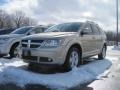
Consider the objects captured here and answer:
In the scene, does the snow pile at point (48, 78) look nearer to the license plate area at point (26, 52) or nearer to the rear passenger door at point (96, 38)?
the license plate area at point (26, 52)

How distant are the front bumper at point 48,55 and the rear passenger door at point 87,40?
1.55m

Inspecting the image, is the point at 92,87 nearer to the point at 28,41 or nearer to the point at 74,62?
the point at 74,62

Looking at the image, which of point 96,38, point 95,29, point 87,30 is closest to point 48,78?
point 87,30

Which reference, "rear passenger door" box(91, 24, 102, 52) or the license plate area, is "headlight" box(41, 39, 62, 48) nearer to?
the license plate area

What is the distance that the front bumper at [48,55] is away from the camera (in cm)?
838

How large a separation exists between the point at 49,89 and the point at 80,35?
355cm

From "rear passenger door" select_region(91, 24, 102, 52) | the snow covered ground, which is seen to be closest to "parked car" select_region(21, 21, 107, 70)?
the snow covered ground

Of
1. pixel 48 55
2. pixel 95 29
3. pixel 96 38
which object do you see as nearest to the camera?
pixel 48 55

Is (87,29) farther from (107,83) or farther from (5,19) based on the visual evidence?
(5,19)

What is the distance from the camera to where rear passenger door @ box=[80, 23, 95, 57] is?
1002 cm

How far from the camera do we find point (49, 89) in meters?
6.64

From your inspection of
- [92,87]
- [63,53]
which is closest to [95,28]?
[63,53]

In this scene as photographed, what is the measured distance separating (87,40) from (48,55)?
242cm

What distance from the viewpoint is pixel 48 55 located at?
27.5ft
